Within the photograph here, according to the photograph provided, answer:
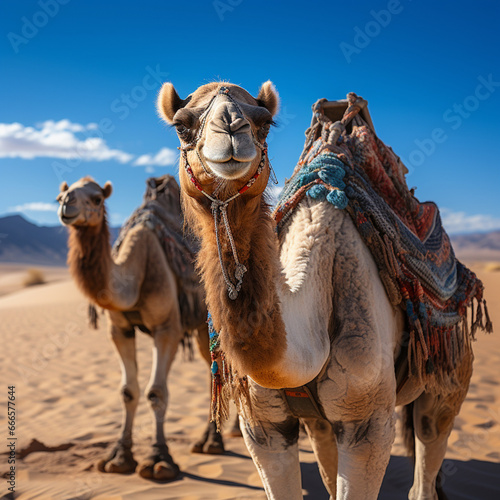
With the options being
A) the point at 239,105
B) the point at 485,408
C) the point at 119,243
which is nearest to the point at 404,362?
the point at 239,105

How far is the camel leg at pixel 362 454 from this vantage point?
2.31 m

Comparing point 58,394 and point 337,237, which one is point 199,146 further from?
point 58,394

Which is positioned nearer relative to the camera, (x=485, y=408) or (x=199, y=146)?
(x=199, y=146)

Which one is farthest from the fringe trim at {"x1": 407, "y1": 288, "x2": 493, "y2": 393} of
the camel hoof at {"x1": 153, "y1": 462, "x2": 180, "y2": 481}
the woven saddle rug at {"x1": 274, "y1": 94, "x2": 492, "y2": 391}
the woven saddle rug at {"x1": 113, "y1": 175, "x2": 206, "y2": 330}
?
the woven saddle rug at {"x1": 113, "y1": 175, "x2": 206, "y2": 330}

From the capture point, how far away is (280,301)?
82.5 inches

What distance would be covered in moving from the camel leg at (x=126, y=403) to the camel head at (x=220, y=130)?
351 centimetres

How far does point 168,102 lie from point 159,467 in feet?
11.7

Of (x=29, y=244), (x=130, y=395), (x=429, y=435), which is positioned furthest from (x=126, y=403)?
(x=29, y=244)

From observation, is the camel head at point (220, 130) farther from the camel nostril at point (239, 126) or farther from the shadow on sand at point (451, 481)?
the shadow on sand at point (451, 481)

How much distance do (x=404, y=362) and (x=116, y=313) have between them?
10.6 ft

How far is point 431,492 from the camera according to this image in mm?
3693

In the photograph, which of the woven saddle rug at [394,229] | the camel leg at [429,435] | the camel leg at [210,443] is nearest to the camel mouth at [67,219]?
the camel leg at [210,443]

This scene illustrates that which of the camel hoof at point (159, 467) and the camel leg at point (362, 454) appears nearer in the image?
the camel leg at point (362, 454)

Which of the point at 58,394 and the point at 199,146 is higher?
the point at 199,146
